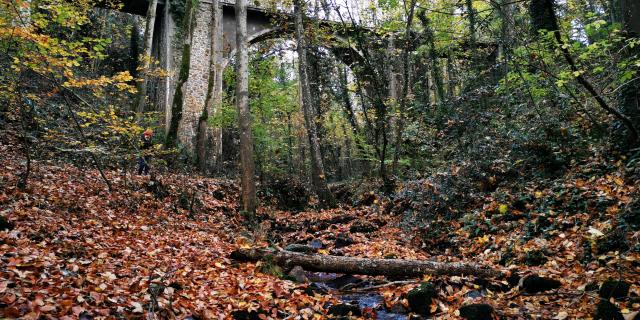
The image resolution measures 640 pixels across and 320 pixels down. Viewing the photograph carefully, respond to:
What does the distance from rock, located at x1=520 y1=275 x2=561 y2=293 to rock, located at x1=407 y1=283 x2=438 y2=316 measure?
3.84 feet

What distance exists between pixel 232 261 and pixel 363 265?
2.31 m

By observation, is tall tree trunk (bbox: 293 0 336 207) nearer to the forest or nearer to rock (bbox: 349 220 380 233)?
the forest

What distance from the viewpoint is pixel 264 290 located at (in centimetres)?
545

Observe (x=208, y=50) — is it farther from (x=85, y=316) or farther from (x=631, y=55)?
(x=85, y=316)

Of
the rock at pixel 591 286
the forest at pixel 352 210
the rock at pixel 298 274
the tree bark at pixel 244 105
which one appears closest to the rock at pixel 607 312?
the forest at pixel 352 210

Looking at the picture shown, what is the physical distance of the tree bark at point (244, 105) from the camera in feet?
35.6

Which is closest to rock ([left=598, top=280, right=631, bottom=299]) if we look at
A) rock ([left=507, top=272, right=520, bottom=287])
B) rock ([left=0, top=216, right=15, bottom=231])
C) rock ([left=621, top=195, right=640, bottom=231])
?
rock ([left=507, top=272, right=520, bottom=287])

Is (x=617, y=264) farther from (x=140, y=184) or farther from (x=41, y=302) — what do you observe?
(x=140, y=184)

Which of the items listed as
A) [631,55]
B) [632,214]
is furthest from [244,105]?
[632,214]

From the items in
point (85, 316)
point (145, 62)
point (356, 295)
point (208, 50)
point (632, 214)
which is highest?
point (208, 50)

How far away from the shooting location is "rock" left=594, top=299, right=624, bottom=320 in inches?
148

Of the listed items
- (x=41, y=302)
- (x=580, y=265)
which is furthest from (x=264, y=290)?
(x=580, y=265)

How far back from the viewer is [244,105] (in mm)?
10859

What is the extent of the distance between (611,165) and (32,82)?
17.1 metres
